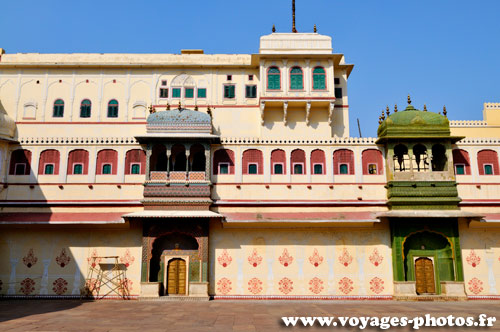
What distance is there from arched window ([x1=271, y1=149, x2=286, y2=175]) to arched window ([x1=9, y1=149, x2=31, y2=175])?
12475 millimetres

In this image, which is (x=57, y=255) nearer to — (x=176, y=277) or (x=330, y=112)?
(x=176, y=277)

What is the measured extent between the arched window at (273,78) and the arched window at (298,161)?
5.27 meters

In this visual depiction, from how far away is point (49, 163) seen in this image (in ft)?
72.6

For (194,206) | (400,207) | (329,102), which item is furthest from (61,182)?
(400,207)

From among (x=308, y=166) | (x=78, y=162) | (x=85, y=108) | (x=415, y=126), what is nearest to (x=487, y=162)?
(x=415, y=126)

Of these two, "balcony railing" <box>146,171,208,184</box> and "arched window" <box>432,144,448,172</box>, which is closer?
"balcony railing" <box>146,171,208,184</box>

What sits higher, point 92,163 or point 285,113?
point 285,113

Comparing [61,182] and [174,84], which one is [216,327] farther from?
[174,84]

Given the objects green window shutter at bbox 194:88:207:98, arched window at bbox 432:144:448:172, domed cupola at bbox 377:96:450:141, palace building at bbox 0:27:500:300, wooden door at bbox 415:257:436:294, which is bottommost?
wooden door at bbox 415:257:436:294

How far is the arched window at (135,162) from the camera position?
22.0m

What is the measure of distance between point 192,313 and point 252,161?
869 cm

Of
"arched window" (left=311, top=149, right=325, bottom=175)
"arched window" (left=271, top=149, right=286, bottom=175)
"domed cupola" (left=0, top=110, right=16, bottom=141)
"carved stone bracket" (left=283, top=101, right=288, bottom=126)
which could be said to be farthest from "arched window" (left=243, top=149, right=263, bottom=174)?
"domed cupola" (left=0, top=110, right=16, bottom=141)

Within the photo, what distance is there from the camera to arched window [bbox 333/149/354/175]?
22156 mm

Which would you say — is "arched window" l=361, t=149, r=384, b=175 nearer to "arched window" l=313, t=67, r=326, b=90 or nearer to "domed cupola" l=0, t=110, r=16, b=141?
"arched window" l=313, t=67, r=326, b=90
